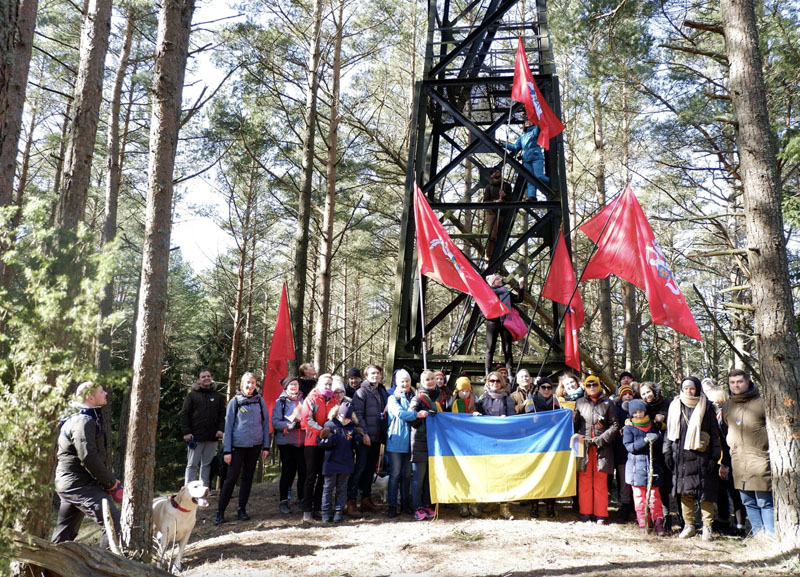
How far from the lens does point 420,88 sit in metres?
9.91

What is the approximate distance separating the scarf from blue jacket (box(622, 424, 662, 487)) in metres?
0.24

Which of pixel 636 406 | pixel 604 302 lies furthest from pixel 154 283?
pixel 604 302

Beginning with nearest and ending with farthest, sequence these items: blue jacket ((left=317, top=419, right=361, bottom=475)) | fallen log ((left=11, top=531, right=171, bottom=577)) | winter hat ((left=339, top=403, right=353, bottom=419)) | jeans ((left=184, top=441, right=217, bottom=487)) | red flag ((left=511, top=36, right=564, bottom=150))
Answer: fallen log ((left=11, top=531, right=171, bottom=577)), blue jacket ((left=317, top=419, right=361, bottom=475)), winter hat ((left=339, top=403, right=353, bottom=419)), jeans ((left=184, top=441, right=217, bottom=487)), red flag ((left=511, top=36, right=564, bottom=150))

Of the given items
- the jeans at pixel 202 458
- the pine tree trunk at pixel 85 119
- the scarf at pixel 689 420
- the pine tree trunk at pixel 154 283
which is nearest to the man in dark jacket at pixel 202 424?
the jeans at pixel 202 458

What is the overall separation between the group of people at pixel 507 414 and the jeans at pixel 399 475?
0.02 m

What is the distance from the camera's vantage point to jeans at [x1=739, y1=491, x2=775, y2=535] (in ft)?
20.8

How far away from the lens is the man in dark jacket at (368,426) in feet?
26.1

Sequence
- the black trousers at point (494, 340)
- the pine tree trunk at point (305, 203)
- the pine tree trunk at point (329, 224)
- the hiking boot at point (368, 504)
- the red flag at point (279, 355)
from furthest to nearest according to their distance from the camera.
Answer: the pine tree trunk at point (329, 224) → the pine tree trunk at point (305, 203) → the red flag at point (279, 355) → the black trousers at point (494, 340) → the hiking boot at point (368, 504)

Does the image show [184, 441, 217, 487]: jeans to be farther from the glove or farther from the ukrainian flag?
the ukrainian flag

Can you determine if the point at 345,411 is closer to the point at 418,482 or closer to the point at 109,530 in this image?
the point at 418,482

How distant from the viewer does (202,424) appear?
27.9 feet

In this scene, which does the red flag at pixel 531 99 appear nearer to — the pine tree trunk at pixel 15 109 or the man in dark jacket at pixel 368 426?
the man in dark jacket at pixel 368 426

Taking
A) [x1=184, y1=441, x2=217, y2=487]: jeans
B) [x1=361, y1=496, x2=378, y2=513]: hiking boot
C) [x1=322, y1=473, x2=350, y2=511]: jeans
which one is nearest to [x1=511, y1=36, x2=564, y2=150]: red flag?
[x1=322, y1=473, x2=350, y2=511]: jeans

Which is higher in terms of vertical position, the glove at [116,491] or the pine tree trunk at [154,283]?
the pine tree trunk at [154,283]
